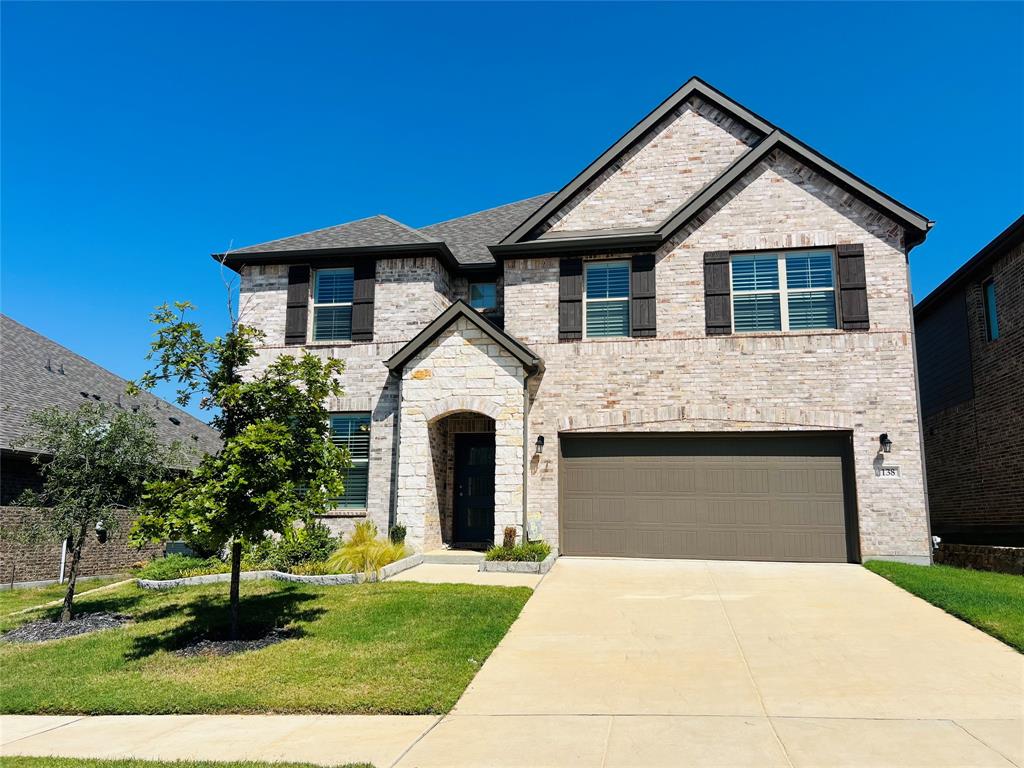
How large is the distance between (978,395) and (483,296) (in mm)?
11569

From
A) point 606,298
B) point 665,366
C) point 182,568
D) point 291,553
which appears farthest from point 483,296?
point 182,568

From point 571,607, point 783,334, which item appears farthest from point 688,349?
point 571,607

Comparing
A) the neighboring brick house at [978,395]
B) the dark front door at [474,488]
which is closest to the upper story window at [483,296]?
the dark front door at [474,488]

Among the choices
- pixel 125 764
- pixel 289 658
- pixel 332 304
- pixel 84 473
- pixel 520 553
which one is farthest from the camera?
pixel 332 304

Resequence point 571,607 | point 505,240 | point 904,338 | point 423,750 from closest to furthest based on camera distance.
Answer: point 423,750 → point 571,607 → point 904,338 → point 505,240

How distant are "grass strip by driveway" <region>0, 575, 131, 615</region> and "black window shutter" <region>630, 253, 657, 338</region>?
469 inches

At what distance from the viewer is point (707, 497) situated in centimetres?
1410

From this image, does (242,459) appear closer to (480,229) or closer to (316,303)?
(316,303)

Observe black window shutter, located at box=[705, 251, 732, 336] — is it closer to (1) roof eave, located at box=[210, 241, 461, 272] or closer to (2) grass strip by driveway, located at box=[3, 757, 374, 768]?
(1) roof eave, located at box=[210, 241, 461, 272]

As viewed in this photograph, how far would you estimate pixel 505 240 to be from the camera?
1552 centimetres

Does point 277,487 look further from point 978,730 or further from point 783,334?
point 783,334

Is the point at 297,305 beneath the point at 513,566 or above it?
above

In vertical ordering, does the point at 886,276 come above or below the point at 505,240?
below

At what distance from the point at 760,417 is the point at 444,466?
664cm
